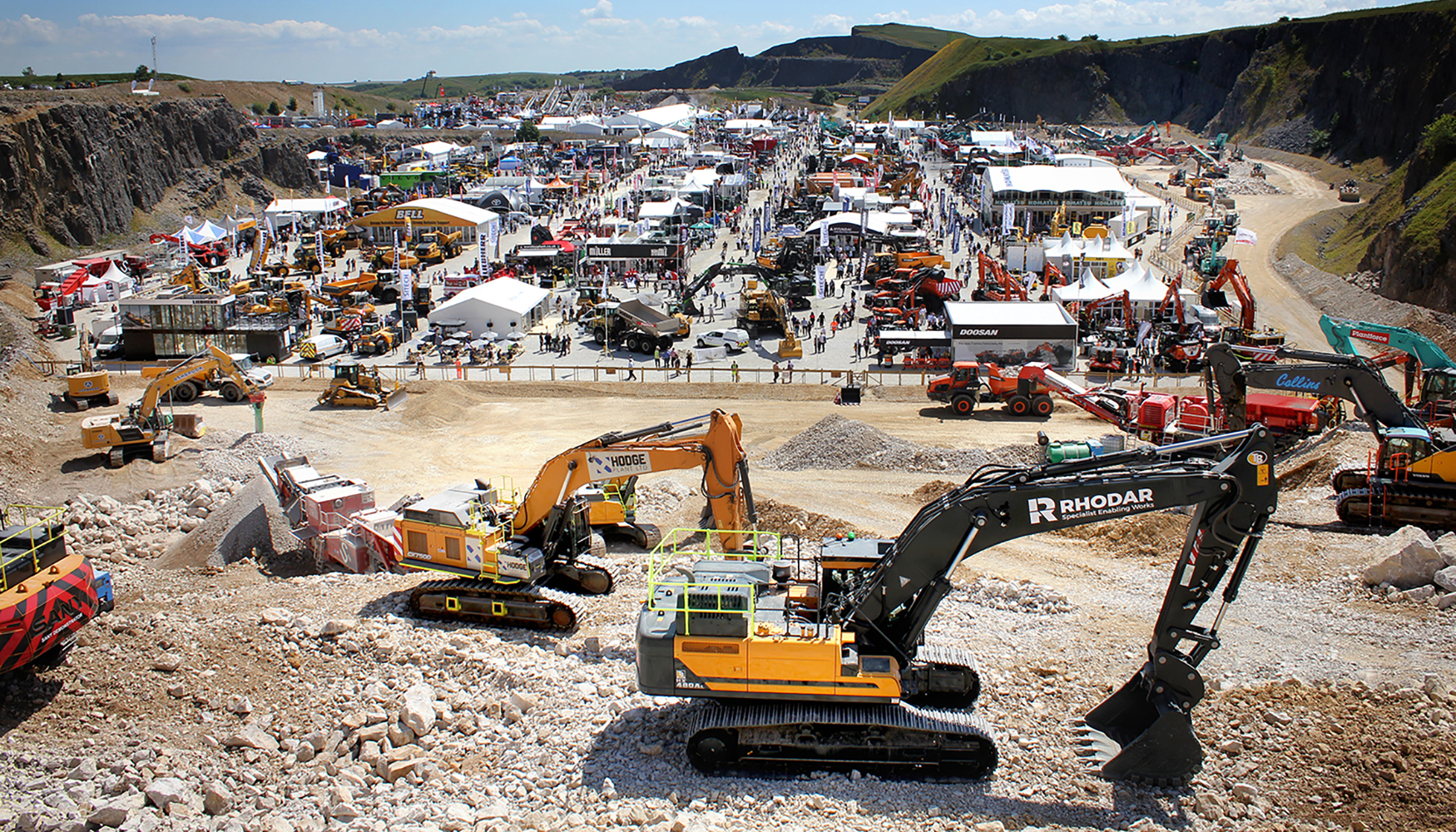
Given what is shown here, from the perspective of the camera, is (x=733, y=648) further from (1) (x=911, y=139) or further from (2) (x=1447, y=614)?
(1) (x=911, y=139)

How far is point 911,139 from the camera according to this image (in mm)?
119438

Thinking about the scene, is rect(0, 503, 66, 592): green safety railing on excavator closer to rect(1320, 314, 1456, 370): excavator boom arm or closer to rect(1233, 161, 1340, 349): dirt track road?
rect(1320, 314, 1456, 370): excavator boom arm

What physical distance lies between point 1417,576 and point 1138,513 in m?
7.67

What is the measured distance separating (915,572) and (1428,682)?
6.61 meters

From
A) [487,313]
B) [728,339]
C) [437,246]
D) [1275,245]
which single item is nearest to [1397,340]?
[728,339]

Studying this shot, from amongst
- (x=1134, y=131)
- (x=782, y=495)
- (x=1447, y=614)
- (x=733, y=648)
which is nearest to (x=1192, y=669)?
(x=733, y=648)

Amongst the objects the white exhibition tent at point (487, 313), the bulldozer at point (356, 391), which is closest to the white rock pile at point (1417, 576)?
the bulldozer at point (356, 391)

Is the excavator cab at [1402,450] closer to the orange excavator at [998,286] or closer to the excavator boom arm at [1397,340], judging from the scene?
the excavator boom arm at [1397,340]

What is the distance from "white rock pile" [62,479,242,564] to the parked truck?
18.3 meters

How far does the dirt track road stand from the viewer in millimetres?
41531

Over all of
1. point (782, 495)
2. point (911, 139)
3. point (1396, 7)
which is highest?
point (1396, 7)

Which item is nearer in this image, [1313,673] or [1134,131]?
[1313,673]

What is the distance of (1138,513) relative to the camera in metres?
10.5

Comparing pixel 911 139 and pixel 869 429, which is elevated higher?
pixel 911 139
